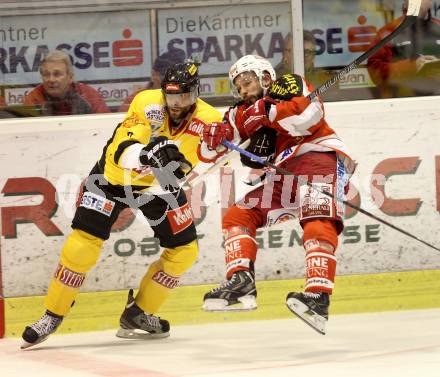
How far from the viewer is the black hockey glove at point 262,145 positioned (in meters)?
4.92

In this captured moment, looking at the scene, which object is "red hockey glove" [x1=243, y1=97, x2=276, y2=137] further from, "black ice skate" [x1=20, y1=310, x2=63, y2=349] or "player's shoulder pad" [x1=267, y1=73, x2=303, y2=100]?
"black ice skate" [x1=20, y1=310, x2=63, y2=349]

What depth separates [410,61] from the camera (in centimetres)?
622

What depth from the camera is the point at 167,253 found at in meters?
5.39

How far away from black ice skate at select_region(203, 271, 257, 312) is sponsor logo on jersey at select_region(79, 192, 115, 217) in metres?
0.91

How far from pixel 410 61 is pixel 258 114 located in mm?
1790

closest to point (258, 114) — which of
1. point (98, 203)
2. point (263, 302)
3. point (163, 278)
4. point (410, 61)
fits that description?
point (98, 203)

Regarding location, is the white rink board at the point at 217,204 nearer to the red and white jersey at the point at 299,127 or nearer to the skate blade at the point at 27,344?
the skate blade at the point at 27,344

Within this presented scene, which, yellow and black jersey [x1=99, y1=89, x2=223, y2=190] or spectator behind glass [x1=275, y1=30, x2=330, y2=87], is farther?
spectator behind glass [x1=275, y1=30, x2=330, y2=87]

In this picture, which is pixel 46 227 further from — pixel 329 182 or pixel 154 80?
pixel 329 182

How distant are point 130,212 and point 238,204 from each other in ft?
3.56

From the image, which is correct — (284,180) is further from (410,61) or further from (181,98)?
(410,61)

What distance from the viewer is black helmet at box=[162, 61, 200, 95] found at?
5.03 m

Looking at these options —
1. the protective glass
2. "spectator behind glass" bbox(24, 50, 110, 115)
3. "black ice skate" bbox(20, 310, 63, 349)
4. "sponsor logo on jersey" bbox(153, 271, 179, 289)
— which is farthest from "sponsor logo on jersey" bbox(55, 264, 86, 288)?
"spectator behind glass" bbox(24, 50, 110, 115)

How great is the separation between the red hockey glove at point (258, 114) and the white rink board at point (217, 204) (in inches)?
47.3
